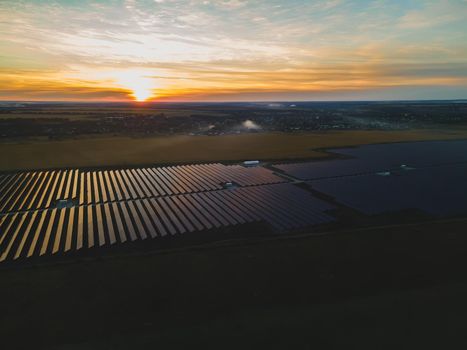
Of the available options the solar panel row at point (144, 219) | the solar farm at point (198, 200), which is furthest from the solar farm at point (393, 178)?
the solar panel row at point (144, 219)

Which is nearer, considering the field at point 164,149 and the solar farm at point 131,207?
the solar farm at point 131,207

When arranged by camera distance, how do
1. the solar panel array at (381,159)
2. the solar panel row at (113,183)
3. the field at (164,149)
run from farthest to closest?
the field at (164,149) < the solar panel array at (381,159) < the solar panel row at (113,183)

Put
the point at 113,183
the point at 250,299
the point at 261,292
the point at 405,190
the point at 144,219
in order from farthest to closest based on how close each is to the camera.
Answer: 1. the point at 113,183
2. the point at 405,190
3. the point at 144,219
4. the point at 261,292
5. the point at 250,299

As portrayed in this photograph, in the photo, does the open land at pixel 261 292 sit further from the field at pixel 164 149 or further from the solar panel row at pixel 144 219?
the field at pixel 164 149

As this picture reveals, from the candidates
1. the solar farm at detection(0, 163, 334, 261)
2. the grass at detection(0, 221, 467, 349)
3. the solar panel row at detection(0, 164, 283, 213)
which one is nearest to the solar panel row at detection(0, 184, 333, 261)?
the solar farm at detection(0, 163, 334, 261)

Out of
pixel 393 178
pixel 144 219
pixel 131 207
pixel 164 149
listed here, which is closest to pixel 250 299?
pixel 144 219

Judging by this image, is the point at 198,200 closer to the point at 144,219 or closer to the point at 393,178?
the point at 144,219
